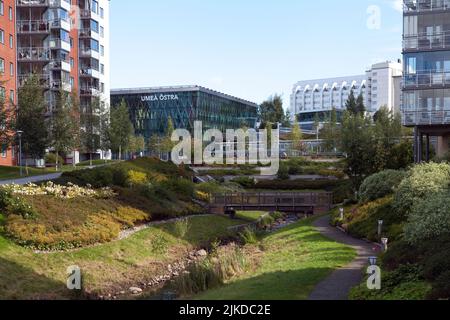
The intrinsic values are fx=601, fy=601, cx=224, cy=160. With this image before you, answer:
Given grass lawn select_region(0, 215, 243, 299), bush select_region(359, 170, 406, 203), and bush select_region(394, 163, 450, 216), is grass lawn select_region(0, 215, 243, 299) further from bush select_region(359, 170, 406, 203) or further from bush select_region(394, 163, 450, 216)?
bush select_region(394, 163, 450, 216)

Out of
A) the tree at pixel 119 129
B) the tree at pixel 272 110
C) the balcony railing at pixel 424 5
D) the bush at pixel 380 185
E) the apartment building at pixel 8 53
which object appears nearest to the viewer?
the bush at pixel 380 185

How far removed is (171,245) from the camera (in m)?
33.6

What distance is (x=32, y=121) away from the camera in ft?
167

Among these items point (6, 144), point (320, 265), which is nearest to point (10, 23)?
point (6, 144)

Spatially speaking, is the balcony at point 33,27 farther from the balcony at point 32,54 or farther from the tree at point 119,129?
the tree at point 119,129

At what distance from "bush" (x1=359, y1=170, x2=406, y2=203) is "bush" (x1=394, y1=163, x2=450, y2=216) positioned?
5.21 meters

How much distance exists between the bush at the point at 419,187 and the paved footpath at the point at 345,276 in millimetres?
2593

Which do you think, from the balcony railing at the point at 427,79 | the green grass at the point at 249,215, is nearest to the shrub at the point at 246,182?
the green grass at the point at 249,215

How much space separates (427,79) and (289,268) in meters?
28.3

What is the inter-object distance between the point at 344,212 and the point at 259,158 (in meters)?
51.5

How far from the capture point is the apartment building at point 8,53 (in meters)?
60.9

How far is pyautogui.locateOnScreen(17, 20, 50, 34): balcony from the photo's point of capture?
7088cm

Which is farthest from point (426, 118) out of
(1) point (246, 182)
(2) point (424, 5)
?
(1) point (246, 182)
